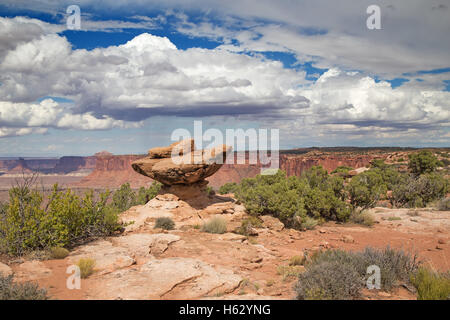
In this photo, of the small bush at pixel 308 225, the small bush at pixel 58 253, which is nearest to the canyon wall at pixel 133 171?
the small bush at pixel 58 253

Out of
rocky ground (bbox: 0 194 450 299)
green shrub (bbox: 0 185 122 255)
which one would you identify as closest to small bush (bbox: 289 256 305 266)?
rocky ground (bbox: 0 194 450 299)

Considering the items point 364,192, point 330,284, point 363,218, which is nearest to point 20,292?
point 330,284

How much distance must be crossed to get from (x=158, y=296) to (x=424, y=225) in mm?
14280

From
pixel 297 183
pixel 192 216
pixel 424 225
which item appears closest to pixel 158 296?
pixel 192 216

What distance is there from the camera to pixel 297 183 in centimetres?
1670

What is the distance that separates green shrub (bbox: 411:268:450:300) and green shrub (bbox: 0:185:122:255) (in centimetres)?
834

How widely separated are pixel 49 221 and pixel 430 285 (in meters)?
9.00

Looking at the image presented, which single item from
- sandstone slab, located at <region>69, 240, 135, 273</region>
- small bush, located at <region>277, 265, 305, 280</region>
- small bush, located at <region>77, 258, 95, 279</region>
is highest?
small bush, located at <region>77, 258, 95, 279</region>

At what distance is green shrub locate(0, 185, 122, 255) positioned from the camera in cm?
728

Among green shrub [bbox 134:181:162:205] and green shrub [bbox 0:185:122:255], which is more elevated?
green shrub [bbox 0:185:122:255]

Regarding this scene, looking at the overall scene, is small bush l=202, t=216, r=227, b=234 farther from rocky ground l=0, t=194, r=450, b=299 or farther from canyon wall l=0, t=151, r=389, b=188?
canyon wall l=0, t=151, r=389, b=188

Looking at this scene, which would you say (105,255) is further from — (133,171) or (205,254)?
(133,171)

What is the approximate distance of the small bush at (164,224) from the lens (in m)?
12.2
